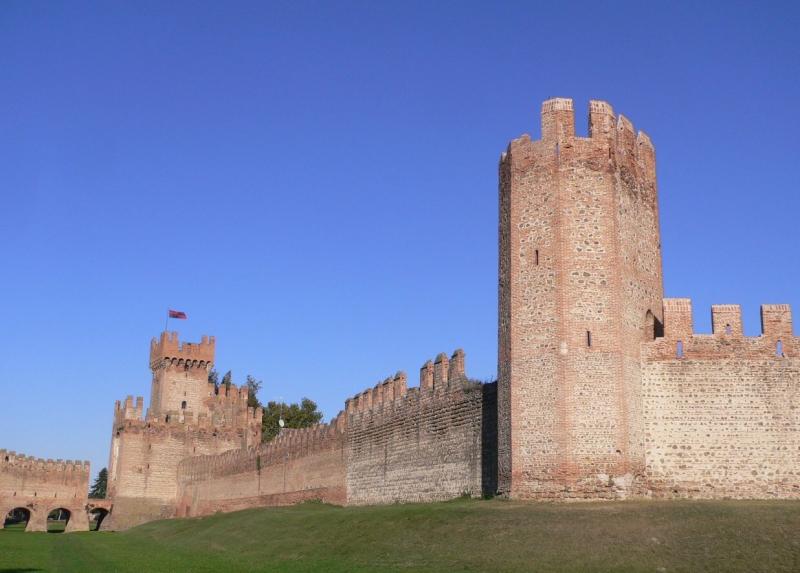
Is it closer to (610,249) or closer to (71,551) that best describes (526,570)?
(610,249)

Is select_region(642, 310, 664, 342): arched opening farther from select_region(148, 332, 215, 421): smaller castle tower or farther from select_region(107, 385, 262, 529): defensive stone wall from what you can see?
select_region(148, 332, 215, 421): smaller castle tower

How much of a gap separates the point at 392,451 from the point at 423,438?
266 cm

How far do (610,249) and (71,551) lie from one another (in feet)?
73.5

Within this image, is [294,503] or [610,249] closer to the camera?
[610,249]

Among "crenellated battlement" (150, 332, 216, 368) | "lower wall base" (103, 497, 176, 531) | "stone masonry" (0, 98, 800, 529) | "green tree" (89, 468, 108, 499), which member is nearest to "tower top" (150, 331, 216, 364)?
"crenellated battlement" (150, 332, 216, 368)

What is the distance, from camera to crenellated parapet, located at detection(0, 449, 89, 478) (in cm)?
6019

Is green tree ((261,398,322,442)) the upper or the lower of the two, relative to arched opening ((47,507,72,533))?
upper

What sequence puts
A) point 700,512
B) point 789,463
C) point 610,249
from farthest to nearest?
1. point 610,249
2. point 789,463
3. point 700,512

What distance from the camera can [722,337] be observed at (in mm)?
23344

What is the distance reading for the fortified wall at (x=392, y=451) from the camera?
27.8 m

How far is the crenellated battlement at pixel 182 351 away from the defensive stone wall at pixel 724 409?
47573 millimetres

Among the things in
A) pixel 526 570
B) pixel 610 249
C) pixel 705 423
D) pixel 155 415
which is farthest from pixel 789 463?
pixel 155 415

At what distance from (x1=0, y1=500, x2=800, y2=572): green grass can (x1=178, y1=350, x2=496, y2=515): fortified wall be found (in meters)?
2.29

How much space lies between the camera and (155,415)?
63.4 metres
